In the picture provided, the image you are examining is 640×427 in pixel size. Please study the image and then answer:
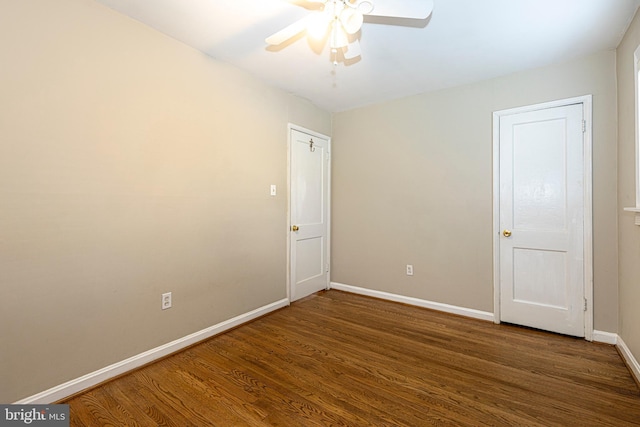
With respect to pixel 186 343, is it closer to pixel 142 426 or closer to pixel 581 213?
pixel 142 426

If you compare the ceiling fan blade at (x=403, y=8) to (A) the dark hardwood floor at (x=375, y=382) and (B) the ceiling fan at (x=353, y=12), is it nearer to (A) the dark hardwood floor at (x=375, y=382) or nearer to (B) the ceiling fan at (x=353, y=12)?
(B) the ceiling fan at (x=353, y=12)

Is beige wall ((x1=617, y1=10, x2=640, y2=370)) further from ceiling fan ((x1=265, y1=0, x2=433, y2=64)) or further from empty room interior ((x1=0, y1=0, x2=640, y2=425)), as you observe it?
ceiling fan ((x1=265, y1=0, x2=433, y2=64))

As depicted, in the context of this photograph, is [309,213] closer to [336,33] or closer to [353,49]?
[353,49]

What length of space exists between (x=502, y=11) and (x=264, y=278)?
2983 millimetres

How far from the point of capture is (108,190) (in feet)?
6.44

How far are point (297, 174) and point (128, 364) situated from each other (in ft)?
7.83

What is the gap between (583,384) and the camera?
1908 mm

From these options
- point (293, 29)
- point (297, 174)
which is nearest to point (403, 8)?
point (293, 29)

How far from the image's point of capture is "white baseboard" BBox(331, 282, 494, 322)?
301 centimetres

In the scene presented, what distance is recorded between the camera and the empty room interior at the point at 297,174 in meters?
1.71

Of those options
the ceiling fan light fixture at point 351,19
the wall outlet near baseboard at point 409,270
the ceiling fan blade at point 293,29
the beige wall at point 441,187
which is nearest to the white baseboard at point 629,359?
the beige wall at point 441,187

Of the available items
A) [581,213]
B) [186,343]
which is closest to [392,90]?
[581,213]

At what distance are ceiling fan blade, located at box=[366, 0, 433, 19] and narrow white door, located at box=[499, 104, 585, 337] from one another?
6.09ft

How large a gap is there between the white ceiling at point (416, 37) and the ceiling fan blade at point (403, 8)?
407 millimetres
